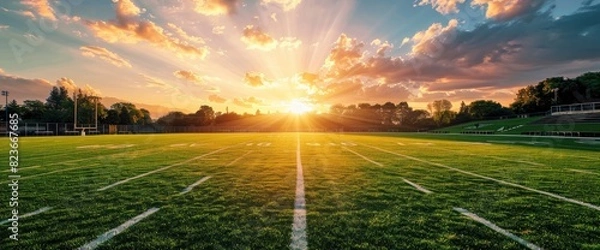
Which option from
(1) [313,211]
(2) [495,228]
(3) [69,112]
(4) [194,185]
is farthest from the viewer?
(3) [69,112]

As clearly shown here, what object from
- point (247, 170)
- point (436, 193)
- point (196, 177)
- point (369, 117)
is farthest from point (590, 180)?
point (369, 117)

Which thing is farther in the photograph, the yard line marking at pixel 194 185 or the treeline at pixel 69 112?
the treeline at pixel 69 112

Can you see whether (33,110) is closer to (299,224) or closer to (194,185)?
(194,185)

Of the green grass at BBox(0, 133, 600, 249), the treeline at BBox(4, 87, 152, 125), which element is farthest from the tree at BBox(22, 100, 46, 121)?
the green grass at BBox(0, 133, 600, 249)

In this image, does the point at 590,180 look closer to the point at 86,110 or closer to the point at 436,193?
the point at 436,193

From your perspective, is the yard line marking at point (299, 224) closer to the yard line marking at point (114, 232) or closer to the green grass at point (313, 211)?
the green grass at point (313, 211)

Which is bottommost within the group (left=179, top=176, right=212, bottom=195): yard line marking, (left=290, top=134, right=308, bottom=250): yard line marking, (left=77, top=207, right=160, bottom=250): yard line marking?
(left=290, top=134, right=308, bottom=250): yard line marking

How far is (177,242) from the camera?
394 cm

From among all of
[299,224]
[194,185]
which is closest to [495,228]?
[299,224]

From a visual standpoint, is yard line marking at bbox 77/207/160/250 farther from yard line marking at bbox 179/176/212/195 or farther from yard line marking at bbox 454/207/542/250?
yard line marking at bbox 454/207/542/250

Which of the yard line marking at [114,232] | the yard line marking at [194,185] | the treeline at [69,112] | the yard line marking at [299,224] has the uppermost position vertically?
the treeline at [69,112]

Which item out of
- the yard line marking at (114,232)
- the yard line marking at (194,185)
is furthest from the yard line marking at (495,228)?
the yard line marking at (194,185)

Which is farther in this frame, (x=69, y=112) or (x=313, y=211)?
(x=69, y=112)

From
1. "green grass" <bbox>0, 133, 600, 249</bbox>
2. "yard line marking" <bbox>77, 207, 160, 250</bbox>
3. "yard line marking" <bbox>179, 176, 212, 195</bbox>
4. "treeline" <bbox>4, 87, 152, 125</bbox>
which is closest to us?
"yard line marking" <bbox>77, 207, 160, 250</bbox>
